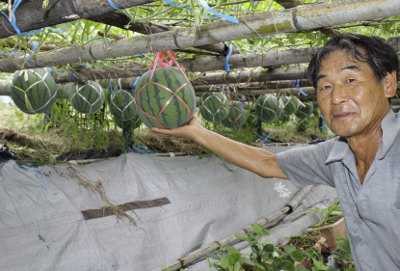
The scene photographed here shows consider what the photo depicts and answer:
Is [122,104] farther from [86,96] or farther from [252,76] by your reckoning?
[252,76]

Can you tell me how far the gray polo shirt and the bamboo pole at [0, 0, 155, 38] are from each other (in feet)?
3.70

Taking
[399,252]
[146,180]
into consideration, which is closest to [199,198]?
[146,180]

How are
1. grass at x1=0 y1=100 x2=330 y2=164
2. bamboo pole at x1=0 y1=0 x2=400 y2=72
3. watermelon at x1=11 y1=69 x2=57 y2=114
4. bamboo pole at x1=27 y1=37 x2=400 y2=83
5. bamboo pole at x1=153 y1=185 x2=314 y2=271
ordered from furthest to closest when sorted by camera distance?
1. grass at x1=0 y1=100 x2=330 y2=164
2. bamboo pole at x1=153 y1=185 x2=314 y2=271
3. watermelon at x1=11 y1=69 x2=57 y2=114
4. bamboo pole at x1=27 y1=37 x2=400 y2=83
5. bamboo pole at x1=0 y1=0 x2=400 y2=72

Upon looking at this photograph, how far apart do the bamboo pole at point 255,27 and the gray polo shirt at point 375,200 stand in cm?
44

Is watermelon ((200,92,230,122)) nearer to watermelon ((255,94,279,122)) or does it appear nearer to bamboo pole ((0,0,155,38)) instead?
watermelon ((255,94,279,122))

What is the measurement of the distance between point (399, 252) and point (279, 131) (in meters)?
8.50

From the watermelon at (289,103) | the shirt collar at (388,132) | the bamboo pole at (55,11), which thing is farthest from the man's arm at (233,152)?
the watermelon at (289,103)

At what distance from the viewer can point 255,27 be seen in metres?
1.52

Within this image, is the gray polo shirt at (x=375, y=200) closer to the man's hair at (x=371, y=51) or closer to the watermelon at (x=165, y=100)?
the man's hair at (x=371, y=51)

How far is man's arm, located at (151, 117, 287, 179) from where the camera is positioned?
183 centimetres

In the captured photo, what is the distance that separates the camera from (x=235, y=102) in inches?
231

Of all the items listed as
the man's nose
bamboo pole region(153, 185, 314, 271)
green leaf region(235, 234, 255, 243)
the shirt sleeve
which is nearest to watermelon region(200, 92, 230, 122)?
bamboo pole region(153, 185, 314, 271)

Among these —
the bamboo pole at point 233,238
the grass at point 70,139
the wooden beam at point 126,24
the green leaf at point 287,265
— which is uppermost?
the wooden beam at point 126,24

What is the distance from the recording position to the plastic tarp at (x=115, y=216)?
9.05 feet
